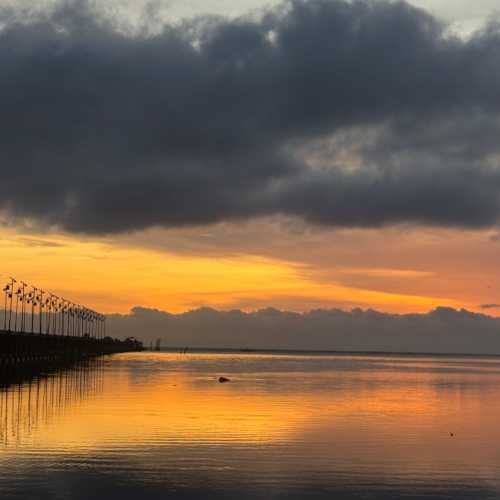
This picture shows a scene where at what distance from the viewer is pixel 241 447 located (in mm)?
40344

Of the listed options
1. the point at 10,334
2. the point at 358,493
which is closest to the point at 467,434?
the point at 358,493

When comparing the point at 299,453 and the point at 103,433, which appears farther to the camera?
the point at 103,433

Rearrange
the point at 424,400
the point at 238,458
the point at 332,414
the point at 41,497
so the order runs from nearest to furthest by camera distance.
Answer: the point at 41,497 → the point at 238,458 → the point at 332,414 → the point at 424,400

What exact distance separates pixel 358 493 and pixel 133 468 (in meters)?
9.54

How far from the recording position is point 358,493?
30.0 m

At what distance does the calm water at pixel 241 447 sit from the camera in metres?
30.6

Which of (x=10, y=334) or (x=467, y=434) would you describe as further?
(x=10, y=334)

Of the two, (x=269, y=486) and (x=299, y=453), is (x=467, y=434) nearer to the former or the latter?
(x=299, y=453)

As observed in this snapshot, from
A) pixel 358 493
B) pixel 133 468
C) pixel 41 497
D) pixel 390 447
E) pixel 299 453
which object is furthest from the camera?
pixel 390 447

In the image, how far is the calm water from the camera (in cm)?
3059

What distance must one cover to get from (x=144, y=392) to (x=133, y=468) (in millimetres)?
45333

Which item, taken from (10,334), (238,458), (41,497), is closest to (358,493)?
(238,458)

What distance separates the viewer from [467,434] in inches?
1980

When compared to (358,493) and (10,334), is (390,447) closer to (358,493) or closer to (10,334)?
(358,493)
